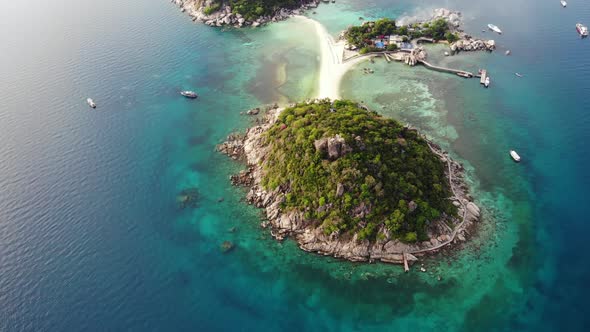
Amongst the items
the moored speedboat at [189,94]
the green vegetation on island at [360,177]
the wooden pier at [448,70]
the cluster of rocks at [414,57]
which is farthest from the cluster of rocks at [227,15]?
the green vegetation on island at [360,177]

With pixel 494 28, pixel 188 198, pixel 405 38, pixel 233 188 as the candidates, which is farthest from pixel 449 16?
pixel 188 198

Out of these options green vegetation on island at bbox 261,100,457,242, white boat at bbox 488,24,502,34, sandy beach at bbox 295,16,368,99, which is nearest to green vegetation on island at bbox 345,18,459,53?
sandy beach at bbox 295,16,368,99

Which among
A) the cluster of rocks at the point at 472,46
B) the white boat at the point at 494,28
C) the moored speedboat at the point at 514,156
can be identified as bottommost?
the moored speedboat at the point at 514,156

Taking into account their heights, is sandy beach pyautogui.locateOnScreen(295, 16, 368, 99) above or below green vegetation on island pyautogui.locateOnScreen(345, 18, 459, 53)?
below

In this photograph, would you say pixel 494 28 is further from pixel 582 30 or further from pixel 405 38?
pixel 405 38

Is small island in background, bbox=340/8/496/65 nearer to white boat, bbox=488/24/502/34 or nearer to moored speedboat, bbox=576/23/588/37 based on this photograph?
white boat, bbox=488/24/502/34

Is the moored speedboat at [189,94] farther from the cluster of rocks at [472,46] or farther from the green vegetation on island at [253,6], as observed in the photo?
the cluster of rocks at [472,46]

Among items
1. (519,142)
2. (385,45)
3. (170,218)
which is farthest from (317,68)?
(170,218)
